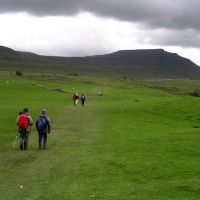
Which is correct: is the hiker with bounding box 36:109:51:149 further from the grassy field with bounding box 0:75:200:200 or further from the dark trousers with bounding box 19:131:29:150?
the dark trousers with bounding box 19:131:29:150

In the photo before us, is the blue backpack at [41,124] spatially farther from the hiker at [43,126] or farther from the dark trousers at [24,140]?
the dark trousers at [24,140]

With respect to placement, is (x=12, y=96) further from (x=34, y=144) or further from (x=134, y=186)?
(x=134, y=186)

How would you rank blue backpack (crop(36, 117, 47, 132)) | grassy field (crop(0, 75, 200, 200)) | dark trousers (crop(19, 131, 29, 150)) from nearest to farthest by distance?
grassy field (crop(0, 75, 200, 200)) < blue backpack (crop(36, 117, 47, 132)) < dark trousers (crop(19, 131, 29, 150))

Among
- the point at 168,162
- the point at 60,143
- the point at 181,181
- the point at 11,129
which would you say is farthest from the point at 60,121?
the point at 181,181

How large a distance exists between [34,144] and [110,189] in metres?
15.4

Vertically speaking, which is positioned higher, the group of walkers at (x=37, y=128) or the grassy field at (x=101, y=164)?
the group of walkers at (x=37, y=128)

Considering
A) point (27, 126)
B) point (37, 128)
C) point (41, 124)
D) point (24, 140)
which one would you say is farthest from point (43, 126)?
point (24, 140)

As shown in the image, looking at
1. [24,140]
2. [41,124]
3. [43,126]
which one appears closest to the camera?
[41,124]

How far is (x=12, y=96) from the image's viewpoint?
95.4 meters

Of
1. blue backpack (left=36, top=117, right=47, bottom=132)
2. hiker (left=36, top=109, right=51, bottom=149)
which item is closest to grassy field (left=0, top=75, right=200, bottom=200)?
hiker (left=36, top=109, right=51, bottom=149)

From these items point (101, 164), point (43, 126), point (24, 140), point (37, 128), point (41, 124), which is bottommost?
point (101, 164)

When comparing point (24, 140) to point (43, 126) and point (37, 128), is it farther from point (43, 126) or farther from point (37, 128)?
point (43, 126)

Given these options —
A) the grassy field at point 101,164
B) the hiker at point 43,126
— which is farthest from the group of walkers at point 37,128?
the grassy field at point 101,164

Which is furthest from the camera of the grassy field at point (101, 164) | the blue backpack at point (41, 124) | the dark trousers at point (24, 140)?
the dark trousers at point (24, 140)
